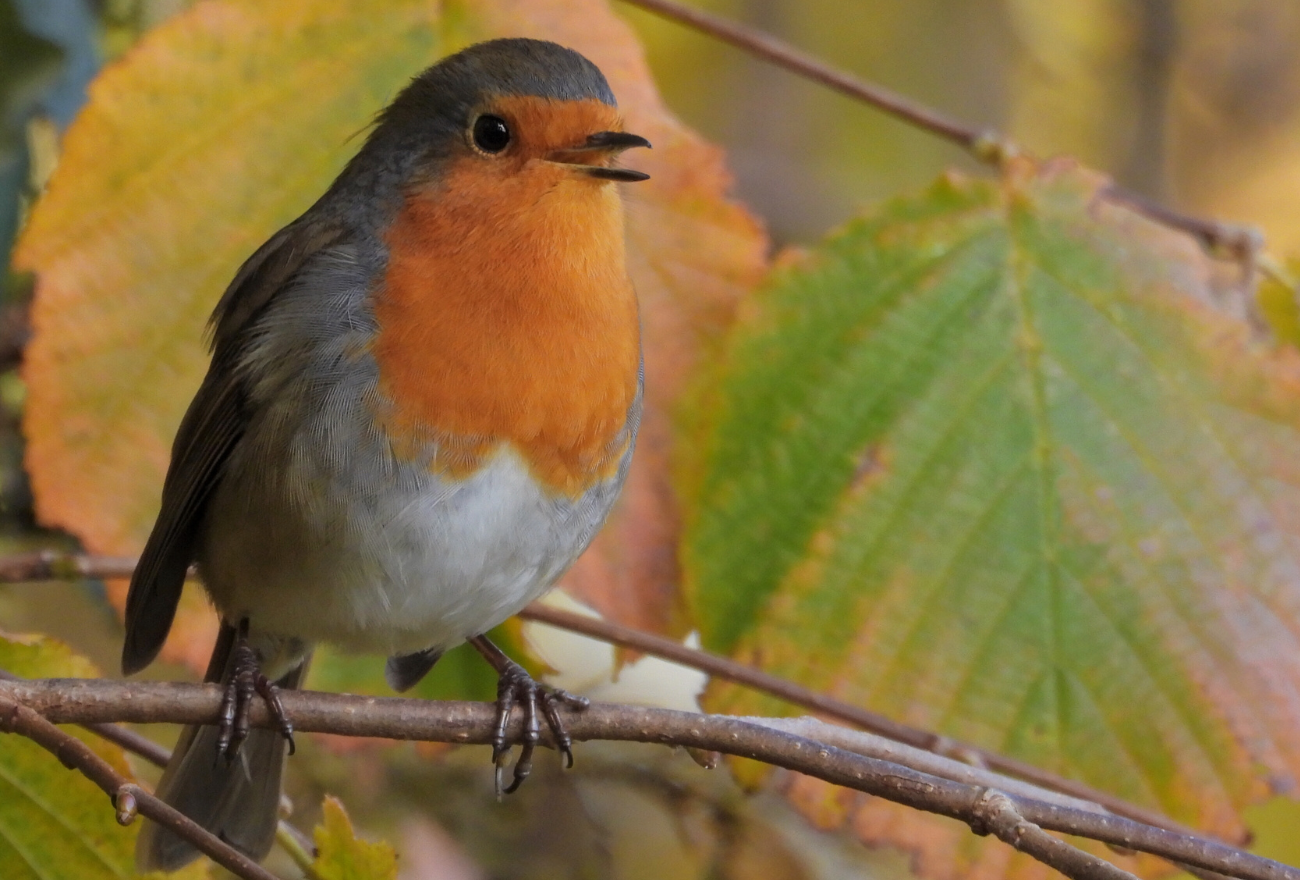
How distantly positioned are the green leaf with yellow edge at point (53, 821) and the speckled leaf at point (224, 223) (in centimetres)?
42

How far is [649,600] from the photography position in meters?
2.53

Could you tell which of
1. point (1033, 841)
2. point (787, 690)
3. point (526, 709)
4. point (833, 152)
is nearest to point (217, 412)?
point (526, 709)

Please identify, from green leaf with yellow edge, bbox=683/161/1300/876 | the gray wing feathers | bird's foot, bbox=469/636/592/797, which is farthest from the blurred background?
green leaf with yellow edge, bbox=683/161/1300/876

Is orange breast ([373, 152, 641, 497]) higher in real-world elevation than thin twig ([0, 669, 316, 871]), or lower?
higher

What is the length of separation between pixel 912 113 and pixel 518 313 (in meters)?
0.85

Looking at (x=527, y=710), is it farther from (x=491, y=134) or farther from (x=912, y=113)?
(x=912, y=113)

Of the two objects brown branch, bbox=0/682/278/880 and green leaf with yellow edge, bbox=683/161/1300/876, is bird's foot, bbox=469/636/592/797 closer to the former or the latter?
green leaf with yellow edge, bbox=683/161/1300/876

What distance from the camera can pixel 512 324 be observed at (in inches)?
97.0

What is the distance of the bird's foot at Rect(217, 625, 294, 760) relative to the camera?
86.4 inches

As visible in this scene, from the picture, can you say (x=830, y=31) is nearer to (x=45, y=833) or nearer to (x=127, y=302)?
(x=127, y=302)

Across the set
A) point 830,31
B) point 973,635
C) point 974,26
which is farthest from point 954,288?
point 974,26

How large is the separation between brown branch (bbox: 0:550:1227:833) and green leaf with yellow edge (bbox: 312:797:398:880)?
0.66 metres

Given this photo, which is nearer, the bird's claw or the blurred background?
the bird's claw

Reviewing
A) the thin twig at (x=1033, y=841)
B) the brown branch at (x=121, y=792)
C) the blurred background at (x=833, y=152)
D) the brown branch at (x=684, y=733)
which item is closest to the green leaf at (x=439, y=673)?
the blurred background at (x=833, y=152)
